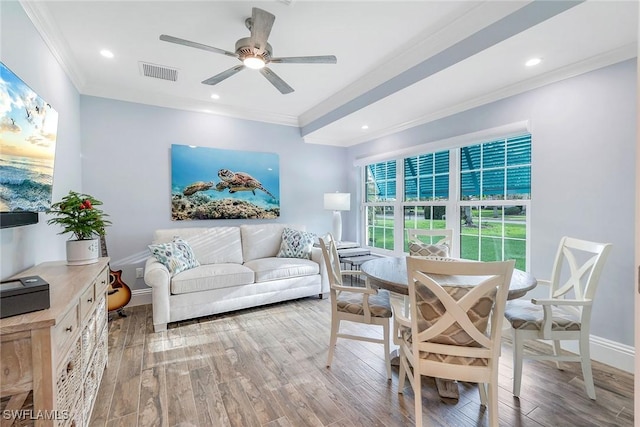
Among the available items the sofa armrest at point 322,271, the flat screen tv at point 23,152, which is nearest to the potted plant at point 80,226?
the flat screen tv at point 23,152

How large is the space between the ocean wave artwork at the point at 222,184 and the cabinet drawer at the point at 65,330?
2.65 m

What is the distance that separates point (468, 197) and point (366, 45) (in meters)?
2.09

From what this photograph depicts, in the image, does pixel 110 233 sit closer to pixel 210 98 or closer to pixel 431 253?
pixel 210 98

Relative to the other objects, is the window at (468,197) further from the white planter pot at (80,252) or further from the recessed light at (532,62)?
the white planter pot at (80,252)

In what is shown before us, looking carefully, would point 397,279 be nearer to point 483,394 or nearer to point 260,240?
point 483,394

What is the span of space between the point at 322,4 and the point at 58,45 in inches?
89.1

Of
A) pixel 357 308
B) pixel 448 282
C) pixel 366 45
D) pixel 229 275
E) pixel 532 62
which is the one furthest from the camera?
pixel 229 275

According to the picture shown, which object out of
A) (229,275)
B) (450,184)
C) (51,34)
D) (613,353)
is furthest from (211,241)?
(613,353)

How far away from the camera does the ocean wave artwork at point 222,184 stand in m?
3.86

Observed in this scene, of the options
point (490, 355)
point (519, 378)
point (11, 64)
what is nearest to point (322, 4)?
point (11, 64)

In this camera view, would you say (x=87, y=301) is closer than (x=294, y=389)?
Yes

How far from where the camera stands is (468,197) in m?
3.47

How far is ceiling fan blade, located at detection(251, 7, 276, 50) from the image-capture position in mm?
1875

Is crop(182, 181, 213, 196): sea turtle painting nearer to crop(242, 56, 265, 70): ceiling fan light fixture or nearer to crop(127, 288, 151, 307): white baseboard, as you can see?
crop(127, 288, 151, 307): white baseboard
